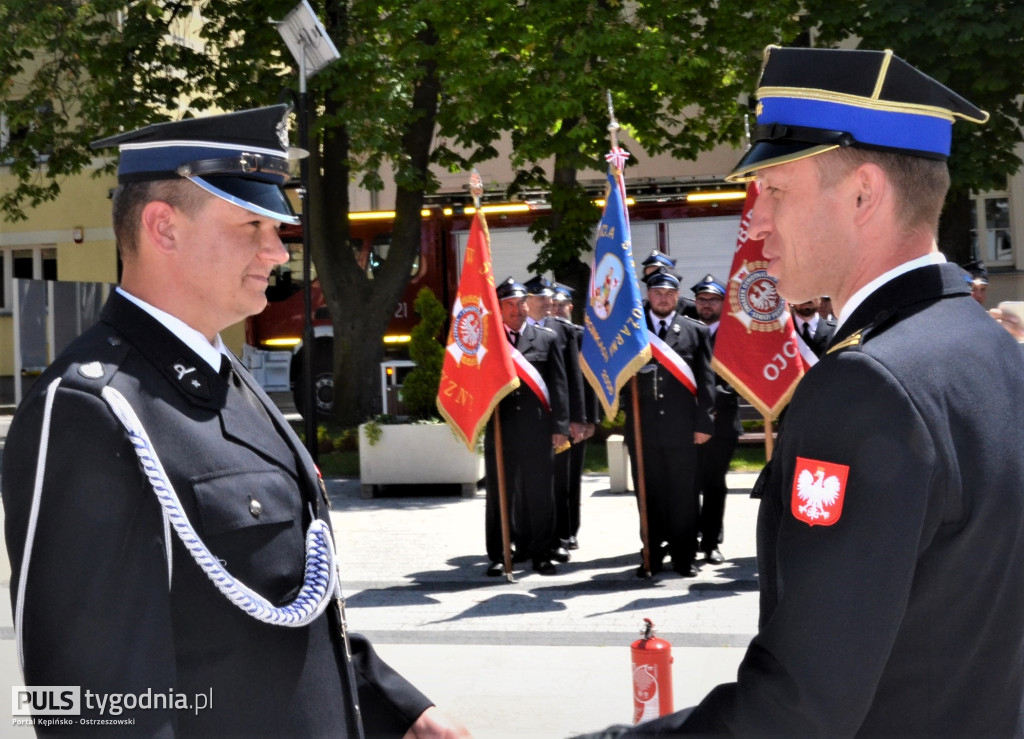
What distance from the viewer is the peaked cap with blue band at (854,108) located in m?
1.84

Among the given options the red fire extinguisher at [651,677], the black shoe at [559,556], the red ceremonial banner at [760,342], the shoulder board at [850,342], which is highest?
the shoulder board at [850,342]

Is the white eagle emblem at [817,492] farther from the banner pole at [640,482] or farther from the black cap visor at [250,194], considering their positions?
the banner pole at [640,482]

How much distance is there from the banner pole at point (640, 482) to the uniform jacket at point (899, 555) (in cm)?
678

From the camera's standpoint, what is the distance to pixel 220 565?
6.13 ft

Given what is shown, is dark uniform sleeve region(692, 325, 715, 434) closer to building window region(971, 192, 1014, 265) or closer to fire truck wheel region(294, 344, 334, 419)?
fire truck wheel region(294, 344, 334, 419)

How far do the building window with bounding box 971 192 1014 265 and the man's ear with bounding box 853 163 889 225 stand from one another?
24.4 m

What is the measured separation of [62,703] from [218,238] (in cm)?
85

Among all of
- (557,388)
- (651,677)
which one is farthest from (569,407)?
(651,677)

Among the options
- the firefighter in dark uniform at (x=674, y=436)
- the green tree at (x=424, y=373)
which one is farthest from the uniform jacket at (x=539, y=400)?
the green tree at (x=424, y=373)

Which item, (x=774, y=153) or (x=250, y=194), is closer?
(x=774, y=153)

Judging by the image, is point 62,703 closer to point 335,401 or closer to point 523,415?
point 523,415

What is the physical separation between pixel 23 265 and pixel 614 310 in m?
24.2

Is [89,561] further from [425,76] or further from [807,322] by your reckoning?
[425,76]

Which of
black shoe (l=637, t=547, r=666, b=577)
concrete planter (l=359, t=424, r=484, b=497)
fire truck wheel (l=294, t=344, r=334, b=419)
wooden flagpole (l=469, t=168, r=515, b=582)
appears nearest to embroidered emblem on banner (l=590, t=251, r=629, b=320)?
wooden flagpole (l=469, t=168, r=515, b=582)
